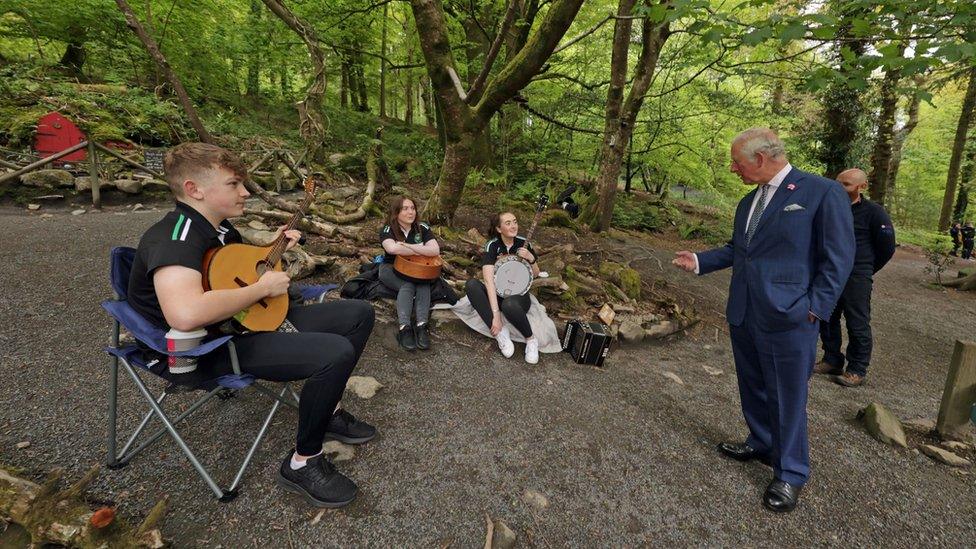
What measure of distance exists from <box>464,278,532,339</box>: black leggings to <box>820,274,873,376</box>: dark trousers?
303 centimetres

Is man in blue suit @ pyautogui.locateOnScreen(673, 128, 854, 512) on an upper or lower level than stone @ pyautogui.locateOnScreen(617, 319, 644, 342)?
upper

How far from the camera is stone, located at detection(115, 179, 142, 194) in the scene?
8219 mm

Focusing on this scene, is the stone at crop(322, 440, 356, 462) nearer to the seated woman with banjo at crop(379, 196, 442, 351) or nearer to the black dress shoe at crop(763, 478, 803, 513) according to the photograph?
the seated woman with banjo at crop(379, 196, 442, 351)

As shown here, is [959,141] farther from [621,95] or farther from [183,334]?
[183,334]

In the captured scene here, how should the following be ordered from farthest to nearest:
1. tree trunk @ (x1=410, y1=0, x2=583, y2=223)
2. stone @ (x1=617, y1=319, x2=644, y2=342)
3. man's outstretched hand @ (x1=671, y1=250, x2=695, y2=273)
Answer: tree trunk @ (x1=410, y1=0, x2=583, y2=223), stone @ (x1=617, y1=319, x2=644, y2=342), man's outstretched hand @ (x1=671, y1=250, x2=695, y2=273)

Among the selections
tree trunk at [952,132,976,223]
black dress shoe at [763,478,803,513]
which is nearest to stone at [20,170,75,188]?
black dress shoe at [763,478,803,513]

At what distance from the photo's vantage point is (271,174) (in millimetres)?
10000

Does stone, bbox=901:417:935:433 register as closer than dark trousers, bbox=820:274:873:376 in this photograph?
Yes

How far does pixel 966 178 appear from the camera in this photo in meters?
17.8

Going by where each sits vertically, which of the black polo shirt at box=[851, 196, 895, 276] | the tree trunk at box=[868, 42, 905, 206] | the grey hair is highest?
the tree trunk at box=[868, 42, 905, 206]

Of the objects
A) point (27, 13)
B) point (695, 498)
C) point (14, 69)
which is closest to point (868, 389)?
point (695, 498)

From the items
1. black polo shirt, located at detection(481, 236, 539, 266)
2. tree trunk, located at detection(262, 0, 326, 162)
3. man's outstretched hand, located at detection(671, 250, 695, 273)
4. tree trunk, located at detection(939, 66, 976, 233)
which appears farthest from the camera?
tree trunk, located at detection(939, 66, 976, 233)

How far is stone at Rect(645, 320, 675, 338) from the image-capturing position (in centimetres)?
498

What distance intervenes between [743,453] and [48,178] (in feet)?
38.8
